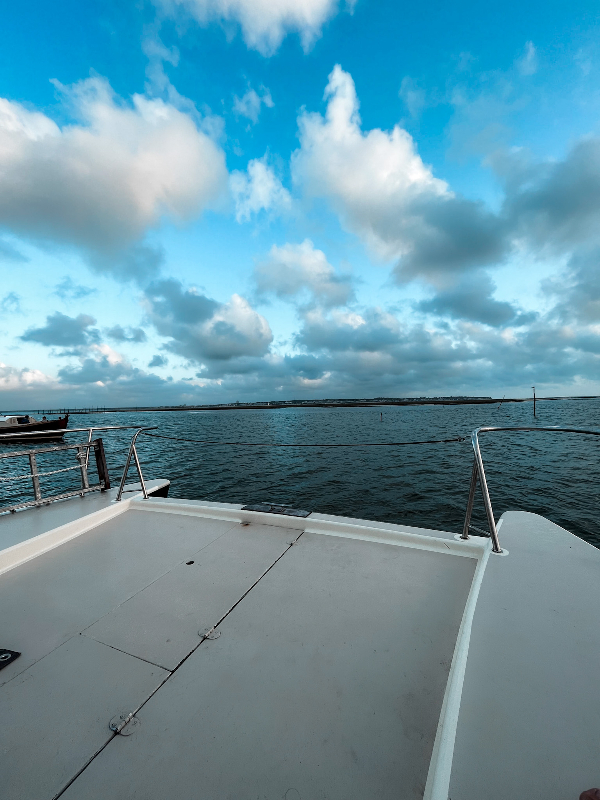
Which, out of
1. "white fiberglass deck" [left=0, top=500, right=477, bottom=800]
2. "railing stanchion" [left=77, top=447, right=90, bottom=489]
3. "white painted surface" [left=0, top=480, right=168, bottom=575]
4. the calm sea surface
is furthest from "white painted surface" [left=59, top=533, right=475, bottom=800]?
the calm sea surface

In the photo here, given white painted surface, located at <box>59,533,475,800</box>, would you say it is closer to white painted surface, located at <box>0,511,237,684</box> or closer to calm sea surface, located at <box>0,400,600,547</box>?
white painted surface, located at <box>0,511,237,684</box>

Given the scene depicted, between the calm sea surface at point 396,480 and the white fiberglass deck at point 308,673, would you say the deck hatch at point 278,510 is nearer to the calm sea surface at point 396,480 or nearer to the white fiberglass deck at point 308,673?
the white fiberglass deck at point 308,673

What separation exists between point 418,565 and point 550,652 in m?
1.23

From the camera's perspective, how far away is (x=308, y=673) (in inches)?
68.1

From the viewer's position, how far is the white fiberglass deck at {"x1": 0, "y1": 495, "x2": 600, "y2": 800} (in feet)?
4.05

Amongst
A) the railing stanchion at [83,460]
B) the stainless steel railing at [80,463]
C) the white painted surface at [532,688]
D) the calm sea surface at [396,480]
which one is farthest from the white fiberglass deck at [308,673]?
the calm sea surface at [396,480]

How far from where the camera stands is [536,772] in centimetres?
104

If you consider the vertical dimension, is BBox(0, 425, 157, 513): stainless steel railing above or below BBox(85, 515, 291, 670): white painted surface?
above

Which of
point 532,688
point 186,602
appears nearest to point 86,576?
point 186,602

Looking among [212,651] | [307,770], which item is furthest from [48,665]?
[307,770]

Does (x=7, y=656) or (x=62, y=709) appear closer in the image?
(x=62, y=709)

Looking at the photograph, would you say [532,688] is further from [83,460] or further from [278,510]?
[83,460]

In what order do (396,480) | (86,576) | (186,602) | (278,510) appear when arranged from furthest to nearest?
(396,480)
(278,510)
(86,576)
(186,602)

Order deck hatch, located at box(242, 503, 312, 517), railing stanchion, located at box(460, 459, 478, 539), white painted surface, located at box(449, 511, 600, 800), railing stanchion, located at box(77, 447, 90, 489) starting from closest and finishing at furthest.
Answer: white painted surface, located at box(449, 511, 600, 800)
railing stanchion, located at box(460, 459, 478, 539)
deck hatch, located at box(242, 503, 312, 517)
railing stanchion, located at box(77, 447, 90, 489)
